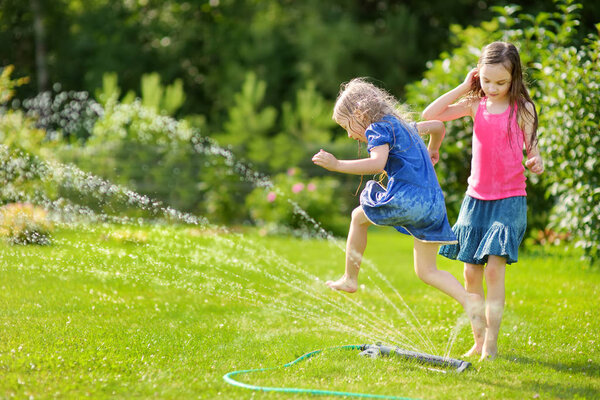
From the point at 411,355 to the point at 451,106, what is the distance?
1.33 meters

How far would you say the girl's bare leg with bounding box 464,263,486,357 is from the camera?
3.67 m

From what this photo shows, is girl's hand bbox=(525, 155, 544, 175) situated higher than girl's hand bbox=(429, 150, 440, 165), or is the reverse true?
girl's hand bbox=(525, 155, 544, 175)

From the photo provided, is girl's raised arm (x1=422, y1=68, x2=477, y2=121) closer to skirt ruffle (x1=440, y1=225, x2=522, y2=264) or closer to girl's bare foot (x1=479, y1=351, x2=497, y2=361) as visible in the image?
skirt ruffle (x1=440, y1=225, x2=522, y2=264)

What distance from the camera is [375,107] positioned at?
3.49 m

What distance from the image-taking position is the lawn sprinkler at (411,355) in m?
3.39

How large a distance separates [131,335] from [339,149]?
341 inches

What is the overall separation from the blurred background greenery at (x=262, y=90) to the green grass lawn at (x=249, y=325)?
1.37 metres

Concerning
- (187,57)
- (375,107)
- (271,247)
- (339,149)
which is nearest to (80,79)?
(187,57)

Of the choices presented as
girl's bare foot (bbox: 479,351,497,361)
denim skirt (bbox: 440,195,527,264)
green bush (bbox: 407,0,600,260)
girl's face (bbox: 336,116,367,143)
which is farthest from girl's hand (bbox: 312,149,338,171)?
green bush (bbox: 407,0,600,260)

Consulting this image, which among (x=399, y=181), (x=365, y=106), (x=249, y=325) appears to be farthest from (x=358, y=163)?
(x=249, y=325)

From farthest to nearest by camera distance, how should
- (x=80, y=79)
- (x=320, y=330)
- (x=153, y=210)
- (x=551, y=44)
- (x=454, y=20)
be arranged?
1. (x=80, y=79)
2. (x=454, y=20)
3. (x=153, y=210)
4. (x=551, y=44)
5. (x=320, y=330)

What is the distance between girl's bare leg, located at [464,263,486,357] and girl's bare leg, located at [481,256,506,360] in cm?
3

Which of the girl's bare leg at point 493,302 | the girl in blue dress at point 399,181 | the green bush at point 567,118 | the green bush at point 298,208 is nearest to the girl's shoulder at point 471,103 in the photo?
the girl in blue dress at point 399,181

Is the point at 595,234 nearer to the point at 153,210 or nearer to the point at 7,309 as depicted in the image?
the point at 7,309
